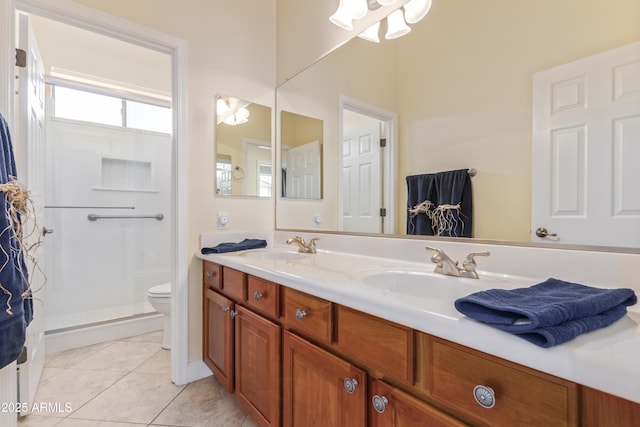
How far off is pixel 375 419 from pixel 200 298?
1.38m

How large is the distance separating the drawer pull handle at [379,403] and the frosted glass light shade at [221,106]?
5.71 ft

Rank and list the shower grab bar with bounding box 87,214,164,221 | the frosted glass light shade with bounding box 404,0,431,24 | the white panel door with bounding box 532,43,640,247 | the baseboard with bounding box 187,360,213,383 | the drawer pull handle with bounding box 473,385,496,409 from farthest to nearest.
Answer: the shower grab bar with bounding box 87,214,164,221 < the baseboard with bounding box 187,360,213,383 < the frosted glass light shade with bounding box 404,0,431,24 < the white panel door with bounding box 532,43,640,247 < the drawer pull handle with bounding box 473,385,496,409

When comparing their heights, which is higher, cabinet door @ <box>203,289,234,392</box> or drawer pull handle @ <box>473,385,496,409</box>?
drawer pull handle @ <box>473,385,496,409</box>

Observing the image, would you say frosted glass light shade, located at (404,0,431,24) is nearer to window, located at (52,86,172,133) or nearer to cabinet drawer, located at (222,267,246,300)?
cabinet drawer, located at (222,267,246,300)

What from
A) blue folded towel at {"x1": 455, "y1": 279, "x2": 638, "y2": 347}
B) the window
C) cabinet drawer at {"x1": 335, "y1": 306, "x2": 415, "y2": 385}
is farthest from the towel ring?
blue folded towel at {"x1": 455, "y1": 279, "x2": 638, "y2": 347}

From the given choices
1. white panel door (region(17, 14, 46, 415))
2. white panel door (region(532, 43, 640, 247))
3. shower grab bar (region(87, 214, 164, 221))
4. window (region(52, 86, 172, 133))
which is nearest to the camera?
white panel door (region(532, 43, 640, 247))

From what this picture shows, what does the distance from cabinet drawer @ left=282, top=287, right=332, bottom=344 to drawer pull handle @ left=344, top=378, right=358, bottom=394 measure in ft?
0.38

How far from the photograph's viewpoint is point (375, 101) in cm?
151

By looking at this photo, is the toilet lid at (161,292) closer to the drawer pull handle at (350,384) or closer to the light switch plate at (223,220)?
the light switch plate at (223,220)

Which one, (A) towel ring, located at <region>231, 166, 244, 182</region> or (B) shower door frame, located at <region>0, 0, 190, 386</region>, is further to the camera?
(A) towel ring, located at <region>231, 166, 244, 182</region>

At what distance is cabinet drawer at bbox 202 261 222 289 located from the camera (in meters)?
1.63

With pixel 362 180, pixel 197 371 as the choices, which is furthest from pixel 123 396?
pixel 362 180

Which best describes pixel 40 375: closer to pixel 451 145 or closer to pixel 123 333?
pixel 123 333

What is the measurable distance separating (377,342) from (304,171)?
1.40 meters
